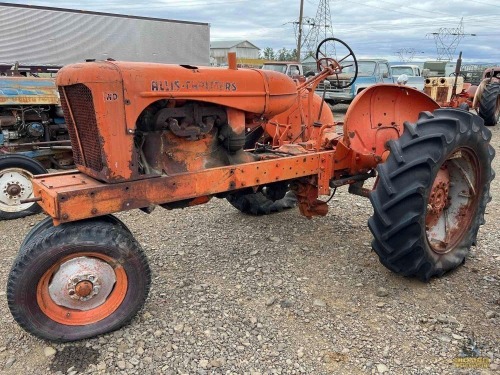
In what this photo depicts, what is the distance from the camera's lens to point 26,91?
5.72m

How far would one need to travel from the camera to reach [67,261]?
2521mm

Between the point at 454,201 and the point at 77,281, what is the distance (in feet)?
9.31

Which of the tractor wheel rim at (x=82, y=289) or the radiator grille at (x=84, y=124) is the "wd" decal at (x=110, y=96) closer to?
the radiator grille at (x=84, y=124)

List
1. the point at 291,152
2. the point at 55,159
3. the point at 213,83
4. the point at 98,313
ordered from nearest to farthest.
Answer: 1. the point at 98,313
2. the point at 213,83
3. the point at 291,152
4. the point at 55,159

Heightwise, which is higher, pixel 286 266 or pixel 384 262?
pixel 384 262

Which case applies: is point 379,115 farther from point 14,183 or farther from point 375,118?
point 14,183

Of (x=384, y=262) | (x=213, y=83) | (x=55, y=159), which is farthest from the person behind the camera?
(x=55, y=159)

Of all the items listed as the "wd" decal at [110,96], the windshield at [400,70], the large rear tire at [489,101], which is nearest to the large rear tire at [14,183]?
the "wd" decal at [110,96]

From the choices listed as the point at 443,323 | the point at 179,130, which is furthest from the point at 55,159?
the point at 443,323

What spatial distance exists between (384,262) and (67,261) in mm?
2055

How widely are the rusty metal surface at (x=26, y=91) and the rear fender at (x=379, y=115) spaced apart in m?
4.09

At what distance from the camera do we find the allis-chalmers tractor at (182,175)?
2.50m

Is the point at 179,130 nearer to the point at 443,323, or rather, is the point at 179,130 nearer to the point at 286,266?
the point at 286,266

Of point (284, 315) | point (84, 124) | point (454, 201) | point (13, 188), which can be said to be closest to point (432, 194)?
point (454, 201)
